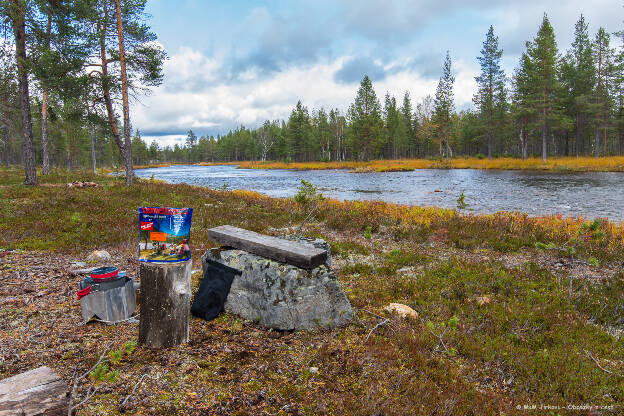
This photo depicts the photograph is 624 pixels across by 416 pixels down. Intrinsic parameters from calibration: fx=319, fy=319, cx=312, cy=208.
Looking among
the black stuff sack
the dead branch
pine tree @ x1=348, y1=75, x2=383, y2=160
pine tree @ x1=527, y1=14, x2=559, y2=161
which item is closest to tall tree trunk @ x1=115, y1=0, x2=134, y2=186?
the black stuff sack

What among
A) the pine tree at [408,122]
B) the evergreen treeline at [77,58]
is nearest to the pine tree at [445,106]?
the pine tree at [408,122]

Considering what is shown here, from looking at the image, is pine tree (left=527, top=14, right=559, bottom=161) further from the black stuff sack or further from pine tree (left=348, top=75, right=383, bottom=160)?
the black stuff sack

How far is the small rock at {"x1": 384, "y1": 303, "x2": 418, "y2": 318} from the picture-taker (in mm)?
4590

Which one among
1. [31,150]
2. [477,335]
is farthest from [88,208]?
[477,335]

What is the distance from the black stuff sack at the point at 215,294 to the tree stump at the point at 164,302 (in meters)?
0.81

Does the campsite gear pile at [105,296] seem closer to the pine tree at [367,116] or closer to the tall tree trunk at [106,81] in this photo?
the tall tree trunk at [106,81]

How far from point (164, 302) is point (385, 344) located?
8.59ft

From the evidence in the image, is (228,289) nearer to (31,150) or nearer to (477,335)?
(477,335)

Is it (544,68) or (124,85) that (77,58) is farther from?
(544,68)

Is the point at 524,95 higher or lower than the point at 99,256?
higher

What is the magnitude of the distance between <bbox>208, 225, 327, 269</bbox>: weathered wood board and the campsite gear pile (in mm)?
1408

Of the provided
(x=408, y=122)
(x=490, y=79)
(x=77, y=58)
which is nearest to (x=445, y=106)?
(x=490, y=79)

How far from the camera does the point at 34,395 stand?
2.28 meters

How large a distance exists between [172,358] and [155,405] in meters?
0.71
